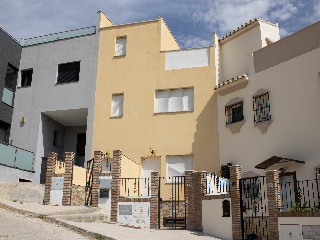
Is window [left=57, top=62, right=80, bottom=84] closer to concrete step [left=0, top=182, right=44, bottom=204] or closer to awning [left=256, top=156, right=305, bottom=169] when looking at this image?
concrete step [left=0, top=182, right=44, bottom=204]

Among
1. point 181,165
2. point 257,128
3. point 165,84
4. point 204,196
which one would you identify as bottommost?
point 204,196

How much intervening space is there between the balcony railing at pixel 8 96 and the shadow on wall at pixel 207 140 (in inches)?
470

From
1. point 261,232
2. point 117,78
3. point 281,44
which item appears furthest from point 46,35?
point 261,232

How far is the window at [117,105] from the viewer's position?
76.9 ft

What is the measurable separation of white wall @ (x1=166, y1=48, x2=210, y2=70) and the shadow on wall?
88.3 inches

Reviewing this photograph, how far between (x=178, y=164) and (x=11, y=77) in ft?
41.4

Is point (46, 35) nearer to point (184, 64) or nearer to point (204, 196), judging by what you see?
point (184, 64)

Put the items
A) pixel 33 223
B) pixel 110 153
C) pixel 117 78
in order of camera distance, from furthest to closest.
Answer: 1. pixel 117 78
2. pixel 110 153
3. pixel 33 223

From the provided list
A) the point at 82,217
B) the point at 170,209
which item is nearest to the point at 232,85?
the point at 170,209

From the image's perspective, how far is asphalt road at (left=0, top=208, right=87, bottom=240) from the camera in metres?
11.5

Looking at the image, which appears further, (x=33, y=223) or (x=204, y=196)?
(x=204, y=196)

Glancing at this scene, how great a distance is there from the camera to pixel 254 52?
67.3ft

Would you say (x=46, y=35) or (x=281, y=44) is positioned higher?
(x=46, y=35)

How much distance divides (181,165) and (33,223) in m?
10.1
